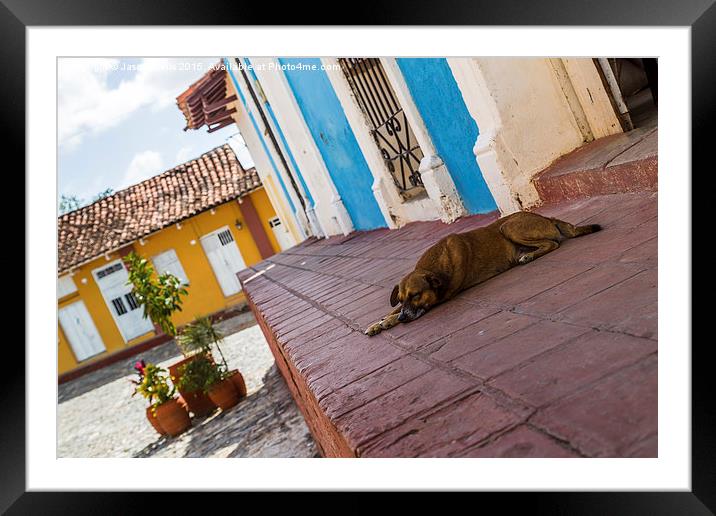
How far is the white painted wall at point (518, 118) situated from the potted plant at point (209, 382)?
584 centimetres

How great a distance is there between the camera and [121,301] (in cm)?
2338

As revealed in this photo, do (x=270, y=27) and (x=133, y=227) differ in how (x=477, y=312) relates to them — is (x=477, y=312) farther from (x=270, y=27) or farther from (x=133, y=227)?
(x=133, y=227)

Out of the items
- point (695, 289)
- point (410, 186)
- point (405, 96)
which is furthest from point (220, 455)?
point (695, 289)

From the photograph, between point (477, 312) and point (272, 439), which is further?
point (272, 439)

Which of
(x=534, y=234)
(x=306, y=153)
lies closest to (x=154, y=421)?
(x=306, y=153)

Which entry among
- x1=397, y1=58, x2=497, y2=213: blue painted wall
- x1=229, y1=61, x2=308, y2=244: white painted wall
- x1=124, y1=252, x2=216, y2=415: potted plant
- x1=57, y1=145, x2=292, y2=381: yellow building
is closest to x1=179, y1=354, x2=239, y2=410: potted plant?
x1=124, y1=252, x2=216, y2=415: potted plant

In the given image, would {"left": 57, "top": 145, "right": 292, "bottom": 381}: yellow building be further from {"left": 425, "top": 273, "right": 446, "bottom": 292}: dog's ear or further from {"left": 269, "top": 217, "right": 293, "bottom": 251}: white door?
{"left": 425, "top": 273, "right": 446, "bottom": 292}: dog's ear

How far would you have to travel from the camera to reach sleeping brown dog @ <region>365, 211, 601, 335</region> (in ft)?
10.4

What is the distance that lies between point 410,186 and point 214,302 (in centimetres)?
1763

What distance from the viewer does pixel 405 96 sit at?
20.2 ft

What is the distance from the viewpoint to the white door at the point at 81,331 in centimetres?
2269

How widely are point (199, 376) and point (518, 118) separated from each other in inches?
249

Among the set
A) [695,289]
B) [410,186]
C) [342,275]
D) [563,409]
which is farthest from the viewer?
[410,186]

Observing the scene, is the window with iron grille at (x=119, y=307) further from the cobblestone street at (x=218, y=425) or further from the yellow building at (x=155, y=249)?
the cobblestone street at (x=218, y=425)
